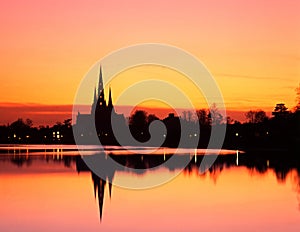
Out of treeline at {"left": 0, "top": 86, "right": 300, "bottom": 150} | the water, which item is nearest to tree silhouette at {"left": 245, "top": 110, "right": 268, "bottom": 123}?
treeline at {"left": 0, "top": 86, "right": 300, "bottom": 150}

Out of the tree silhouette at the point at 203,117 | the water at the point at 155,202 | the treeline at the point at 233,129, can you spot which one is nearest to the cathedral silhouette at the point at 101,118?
the treeline at the point at 233,129

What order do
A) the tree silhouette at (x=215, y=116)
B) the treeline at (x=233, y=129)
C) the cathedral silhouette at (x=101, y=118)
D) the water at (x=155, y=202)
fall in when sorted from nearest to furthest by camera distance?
the water at (x=155, y=202), the treeline at (x=233, y=129), the tree silhouette at (x=215, y=116), the cathedral silhouette at (x=101, y=118)

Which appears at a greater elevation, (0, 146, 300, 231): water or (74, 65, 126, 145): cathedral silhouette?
(74, 65, 126, 145): cathedral silhouette

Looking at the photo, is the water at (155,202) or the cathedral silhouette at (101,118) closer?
the water at (155,202)

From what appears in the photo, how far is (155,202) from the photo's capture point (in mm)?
28188

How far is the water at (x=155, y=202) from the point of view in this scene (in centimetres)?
2175

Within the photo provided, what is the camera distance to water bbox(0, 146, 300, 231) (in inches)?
856

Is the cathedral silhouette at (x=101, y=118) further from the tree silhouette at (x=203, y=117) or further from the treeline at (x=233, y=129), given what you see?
the tree silhouette at (x=203, y=117)

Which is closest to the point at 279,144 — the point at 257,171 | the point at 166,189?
the point at 257,171

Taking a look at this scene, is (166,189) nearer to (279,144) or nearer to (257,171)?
(257,171)

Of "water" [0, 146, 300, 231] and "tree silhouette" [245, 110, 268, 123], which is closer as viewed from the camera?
"water" [0, 146, 300, 231]

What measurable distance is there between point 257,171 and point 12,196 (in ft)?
64.8

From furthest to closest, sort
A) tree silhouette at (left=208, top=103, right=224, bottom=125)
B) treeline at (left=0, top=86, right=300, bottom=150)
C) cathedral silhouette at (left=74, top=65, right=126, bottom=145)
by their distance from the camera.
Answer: cathedral silhouette at (left=74, top=65, right=126, bottom=145) < tree silhouette at (left=208, top=103, right=224, bottom=125) < treeline at (left=0, top=86, right=300, bottom=150)

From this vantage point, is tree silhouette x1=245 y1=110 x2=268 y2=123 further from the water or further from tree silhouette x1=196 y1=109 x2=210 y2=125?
the water
